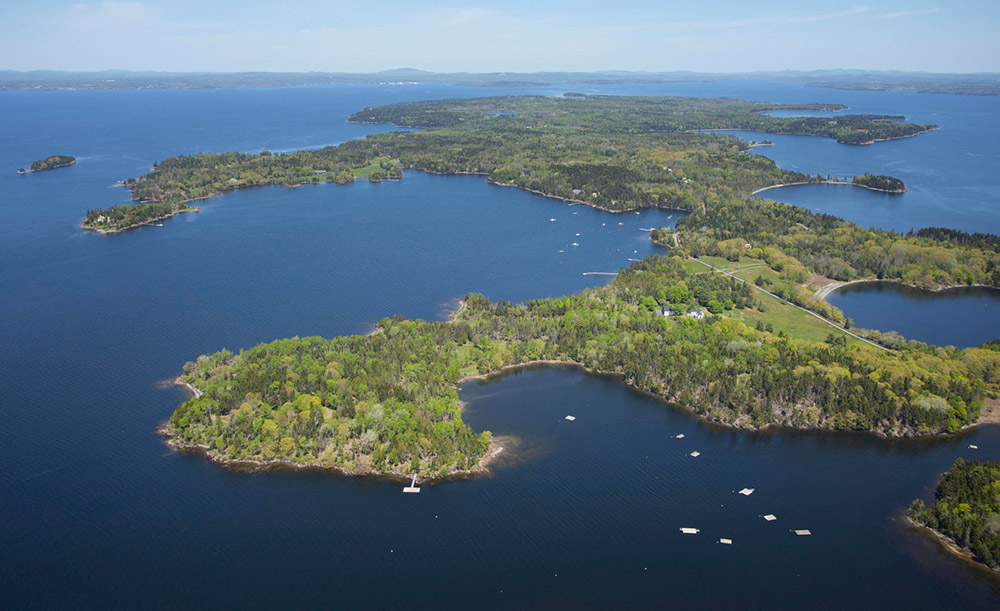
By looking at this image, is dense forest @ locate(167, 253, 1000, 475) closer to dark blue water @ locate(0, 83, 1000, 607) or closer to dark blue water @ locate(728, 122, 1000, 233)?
dark blue water @ locate(0, 83, 1000, 607)

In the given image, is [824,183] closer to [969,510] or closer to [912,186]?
[912,186]

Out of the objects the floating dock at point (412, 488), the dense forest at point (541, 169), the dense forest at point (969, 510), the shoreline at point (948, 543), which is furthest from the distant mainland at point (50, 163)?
the dense forest at point (969, 510)

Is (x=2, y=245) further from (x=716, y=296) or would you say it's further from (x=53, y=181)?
(x=716, y=296)

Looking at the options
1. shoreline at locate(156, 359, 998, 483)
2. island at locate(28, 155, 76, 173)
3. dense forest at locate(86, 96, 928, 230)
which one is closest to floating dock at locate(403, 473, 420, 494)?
shoreline at locate(156, 359, 998, 483)

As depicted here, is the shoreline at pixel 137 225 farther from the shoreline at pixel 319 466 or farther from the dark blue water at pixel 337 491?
the shoreline at pixel 319 466

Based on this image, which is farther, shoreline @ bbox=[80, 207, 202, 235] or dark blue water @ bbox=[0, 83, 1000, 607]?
shoreline @ bbox=[80, 207, 202, 235]

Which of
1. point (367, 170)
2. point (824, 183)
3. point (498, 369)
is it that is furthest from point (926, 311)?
point (367, 170)
